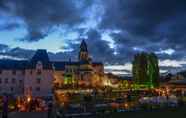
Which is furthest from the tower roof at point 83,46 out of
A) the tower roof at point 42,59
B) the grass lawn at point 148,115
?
the grass lawn at point 148,115

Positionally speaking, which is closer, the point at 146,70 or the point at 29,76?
the point at 29,76

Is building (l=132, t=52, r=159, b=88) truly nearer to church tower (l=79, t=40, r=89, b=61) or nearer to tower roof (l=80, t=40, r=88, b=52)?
church tower (l=79, t=40, r=89, b=61)

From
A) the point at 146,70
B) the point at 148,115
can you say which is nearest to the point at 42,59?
the point at 146,70

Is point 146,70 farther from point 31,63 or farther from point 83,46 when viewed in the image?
point 31,63

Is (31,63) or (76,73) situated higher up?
(31,63)

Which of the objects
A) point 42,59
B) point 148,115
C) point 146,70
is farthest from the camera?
point 146,70

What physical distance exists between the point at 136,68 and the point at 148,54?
348 inches

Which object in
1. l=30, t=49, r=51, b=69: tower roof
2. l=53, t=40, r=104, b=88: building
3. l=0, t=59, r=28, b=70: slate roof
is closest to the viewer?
l=30, t=49, r=51, b=69: tower roof

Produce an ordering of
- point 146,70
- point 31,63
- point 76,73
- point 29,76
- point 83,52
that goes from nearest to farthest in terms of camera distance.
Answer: point 29,76 < point 31,63 < point 146,70 < point 76,73 < point 83,52

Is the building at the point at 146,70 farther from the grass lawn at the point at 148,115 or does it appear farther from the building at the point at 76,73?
the grass lawn at the point at 148,115

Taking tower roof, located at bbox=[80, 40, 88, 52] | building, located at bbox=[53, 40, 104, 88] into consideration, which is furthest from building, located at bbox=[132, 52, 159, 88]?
tower roof, located at bbox=[80, 40, 88, 52]

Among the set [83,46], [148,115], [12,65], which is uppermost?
[83,46]

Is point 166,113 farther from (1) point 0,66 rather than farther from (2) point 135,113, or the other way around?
(1) point 0,66

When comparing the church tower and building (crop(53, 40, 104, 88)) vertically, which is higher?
the church tower
